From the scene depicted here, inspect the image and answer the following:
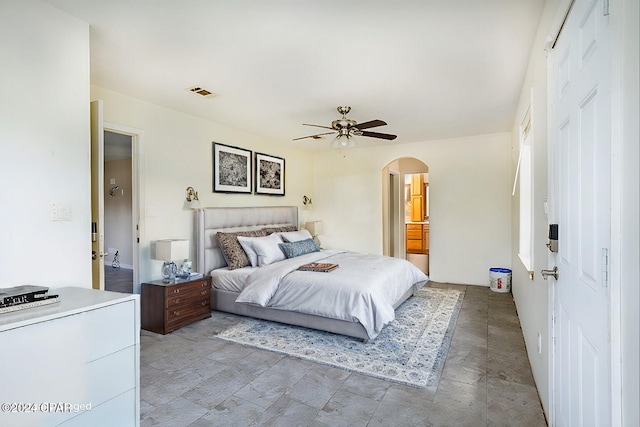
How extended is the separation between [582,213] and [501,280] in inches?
165

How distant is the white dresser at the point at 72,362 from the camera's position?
54.1 inches

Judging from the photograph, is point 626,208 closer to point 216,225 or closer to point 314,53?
point 314,53

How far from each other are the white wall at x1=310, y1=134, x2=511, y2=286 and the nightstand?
3.45 m

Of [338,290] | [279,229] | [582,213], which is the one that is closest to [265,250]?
[279,229]

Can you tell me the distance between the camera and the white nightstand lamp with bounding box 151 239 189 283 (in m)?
3.54

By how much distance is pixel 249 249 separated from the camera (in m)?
4.41

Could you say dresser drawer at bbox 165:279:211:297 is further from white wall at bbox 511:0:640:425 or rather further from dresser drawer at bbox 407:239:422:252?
dresser drawer at bbox 407:239:422:252

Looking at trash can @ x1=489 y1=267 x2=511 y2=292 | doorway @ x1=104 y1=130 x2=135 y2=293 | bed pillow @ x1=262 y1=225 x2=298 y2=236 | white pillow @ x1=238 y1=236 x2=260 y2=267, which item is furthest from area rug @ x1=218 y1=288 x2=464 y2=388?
doorway @ x1=104 y1=130 x2=135 y2=293

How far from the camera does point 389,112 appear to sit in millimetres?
4105

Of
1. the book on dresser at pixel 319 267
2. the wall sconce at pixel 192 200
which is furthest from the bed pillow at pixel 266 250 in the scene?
the wall sconce at pixel 192 200

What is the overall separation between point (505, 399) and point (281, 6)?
2.91 m

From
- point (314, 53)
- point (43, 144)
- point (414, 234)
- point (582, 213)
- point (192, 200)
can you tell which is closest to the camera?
point (582, 213)

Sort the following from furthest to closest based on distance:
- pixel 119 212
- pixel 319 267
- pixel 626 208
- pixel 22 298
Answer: pixel 119 212 < pixel 319 267 < pixel 22 298 < pixel 626 208

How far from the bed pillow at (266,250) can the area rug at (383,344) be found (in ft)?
2.61
